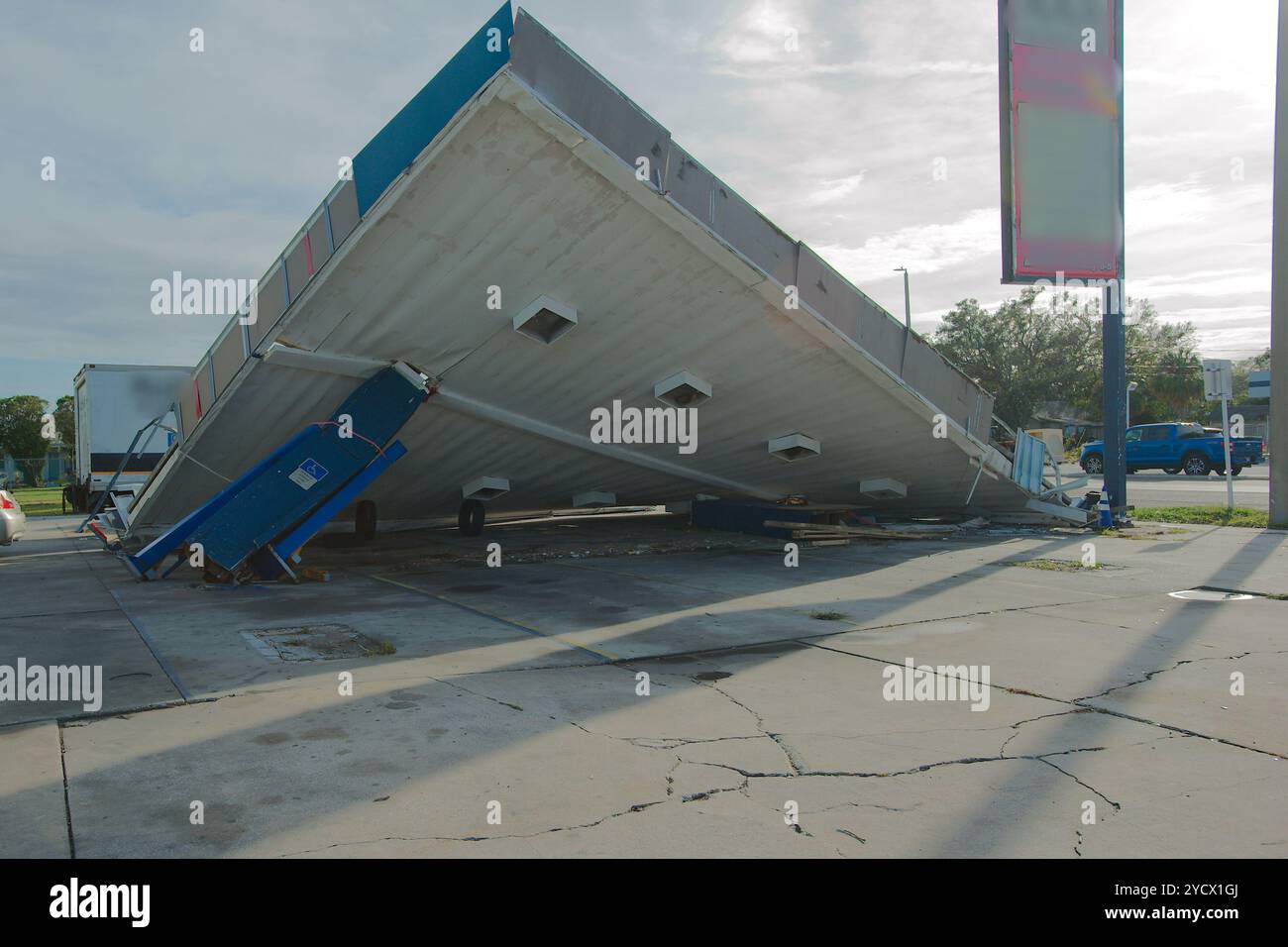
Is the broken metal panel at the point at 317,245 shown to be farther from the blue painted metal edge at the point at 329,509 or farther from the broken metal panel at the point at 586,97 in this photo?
the broken metal panel at the point at 586,97

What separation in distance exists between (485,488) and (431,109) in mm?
7396

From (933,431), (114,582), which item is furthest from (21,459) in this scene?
(933,431)

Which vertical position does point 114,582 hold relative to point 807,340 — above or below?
below

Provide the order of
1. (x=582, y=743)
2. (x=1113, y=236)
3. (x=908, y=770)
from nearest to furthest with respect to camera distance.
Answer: (x=908, y=770) < (x=582, y=743) < (x=1113, y=236)

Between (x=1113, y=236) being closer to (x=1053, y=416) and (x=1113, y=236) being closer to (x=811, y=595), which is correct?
(x=811, y=595)

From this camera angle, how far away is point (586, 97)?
799 centimetres

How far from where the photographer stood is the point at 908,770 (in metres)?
4.23

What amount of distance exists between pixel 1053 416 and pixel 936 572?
5925 centimetres

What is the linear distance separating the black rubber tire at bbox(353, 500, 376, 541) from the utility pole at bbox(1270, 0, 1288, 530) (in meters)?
14.7

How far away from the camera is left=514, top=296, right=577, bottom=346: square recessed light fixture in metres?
9.65

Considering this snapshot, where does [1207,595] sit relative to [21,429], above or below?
below

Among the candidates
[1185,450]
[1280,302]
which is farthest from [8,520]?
[1185,450]

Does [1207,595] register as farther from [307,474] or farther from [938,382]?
[307,474]
